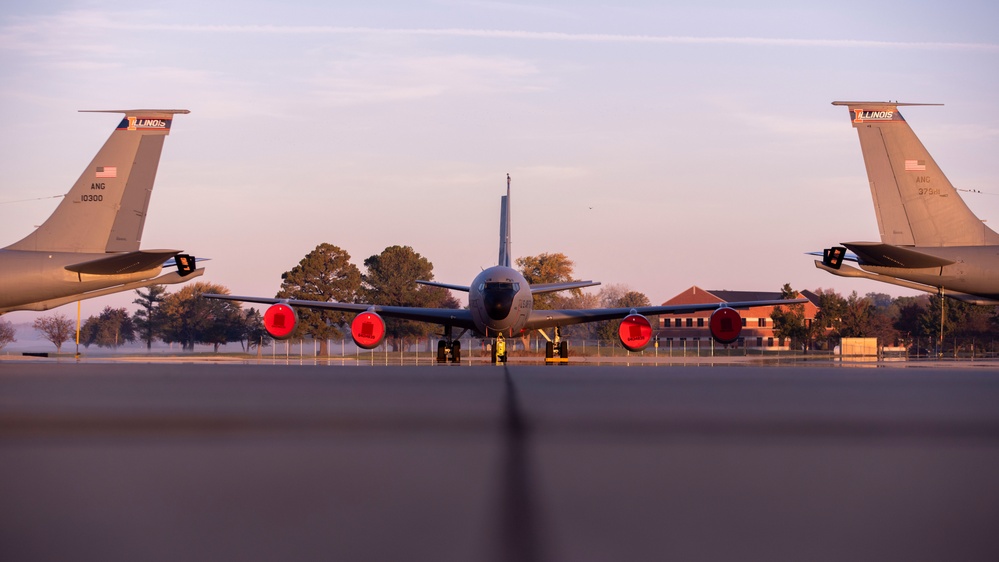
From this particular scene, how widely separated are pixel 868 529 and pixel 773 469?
5.06 ft

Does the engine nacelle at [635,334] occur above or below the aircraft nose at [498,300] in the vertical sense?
below

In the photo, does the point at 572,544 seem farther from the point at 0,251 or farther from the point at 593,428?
the point at 0,251

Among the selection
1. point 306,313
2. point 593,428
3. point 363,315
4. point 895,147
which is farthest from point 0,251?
point 306,313

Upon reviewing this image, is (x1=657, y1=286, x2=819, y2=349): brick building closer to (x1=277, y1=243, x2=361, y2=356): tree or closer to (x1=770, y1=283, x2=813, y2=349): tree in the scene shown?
(x1=770, y1=283, x2=813, y2=349): tree

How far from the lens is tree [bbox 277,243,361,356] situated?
248ft

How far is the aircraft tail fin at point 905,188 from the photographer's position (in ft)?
86.8

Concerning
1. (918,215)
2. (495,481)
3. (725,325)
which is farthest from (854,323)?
(495,481)

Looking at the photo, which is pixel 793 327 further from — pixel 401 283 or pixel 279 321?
pixel 279 321

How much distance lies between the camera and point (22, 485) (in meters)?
4.76

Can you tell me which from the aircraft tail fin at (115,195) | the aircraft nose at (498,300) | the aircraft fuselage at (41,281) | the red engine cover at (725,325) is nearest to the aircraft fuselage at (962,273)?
the red engine cover at (725,325)

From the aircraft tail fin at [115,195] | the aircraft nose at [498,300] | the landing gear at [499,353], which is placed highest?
the aircraft tail fin at [115,195]

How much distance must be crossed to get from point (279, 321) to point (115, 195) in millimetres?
9830

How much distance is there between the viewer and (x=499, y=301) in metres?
34.2

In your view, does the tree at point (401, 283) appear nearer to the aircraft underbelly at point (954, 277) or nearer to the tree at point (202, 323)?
the tree at point (202, 323)
